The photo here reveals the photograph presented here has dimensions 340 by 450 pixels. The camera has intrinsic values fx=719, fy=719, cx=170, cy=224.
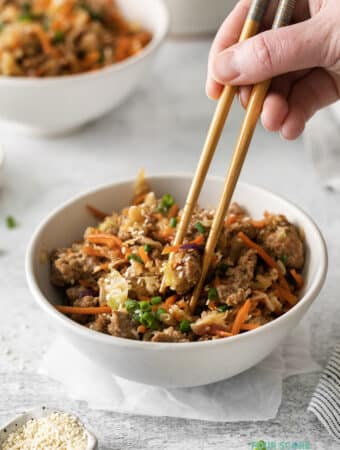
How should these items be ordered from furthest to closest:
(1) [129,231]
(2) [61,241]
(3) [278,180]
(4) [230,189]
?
(3) [278,180], (2) [61,241], (1) [129,231], (4) [230,189]

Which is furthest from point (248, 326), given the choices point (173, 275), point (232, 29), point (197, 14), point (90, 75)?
point (197, 14)

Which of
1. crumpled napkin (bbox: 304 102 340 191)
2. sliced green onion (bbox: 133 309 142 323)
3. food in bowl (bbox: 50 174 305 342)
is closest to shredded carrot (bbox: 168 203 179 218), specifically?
food in bowl (bbox: 50 174 305 342)

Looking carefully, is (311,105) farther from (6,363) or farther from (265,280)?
(6,363)

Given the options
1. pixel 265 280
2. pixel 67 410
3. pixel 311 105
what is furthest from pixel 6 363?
pixel 311 105

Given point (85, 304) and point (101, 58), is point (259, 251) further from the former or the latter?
point (101, 58)

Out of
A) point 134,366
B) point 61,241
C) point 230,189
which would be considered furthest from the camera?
point 61,241

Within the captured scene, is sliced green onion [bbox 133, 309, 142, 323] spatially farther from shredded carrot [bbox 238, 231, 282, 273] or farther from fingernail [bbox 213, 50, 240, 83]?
fingernail [bbox 213, 50, 240, 83]

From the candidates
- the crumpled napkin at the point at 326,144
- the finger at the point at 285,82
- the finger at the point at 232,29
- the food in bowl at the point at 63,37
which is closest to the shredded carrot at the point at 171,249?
the finger at the point at 232,29

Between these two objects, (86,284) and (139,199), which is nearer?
(86,284)

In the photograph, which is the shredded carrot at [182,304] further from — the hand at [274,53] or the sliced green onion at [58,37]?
the sliced green onion at [58,37]
